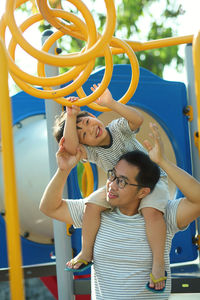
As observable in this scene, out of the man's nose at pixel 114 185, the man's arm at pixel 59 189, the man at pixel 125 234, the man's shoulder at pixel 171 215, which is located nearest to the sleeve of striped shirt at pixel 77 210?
the man's arm at pixel 59 189

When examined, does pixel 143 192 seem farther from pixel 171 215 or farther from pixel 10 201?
pixel 10 201

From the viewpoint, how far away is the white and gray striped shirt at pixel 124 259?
2.47m

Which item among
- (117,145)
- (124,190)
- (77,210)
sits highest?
(117,145)

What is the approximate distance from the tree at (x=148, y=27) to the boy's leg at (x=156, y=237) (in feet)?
29.4

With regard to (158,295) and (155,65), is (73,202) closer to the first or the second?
(158,295)

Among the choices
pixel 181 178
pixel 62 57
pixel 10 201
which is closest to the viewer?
pixel 10 201

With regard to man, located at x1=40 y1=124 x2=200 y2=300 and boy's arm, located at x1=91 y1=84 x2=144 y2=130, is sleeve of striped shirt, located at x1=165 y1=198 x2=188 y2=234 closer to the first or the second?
man, located at x1=40 y1=124 x2=200 y2=300

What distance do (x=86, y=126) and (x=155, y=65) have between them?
8980mm

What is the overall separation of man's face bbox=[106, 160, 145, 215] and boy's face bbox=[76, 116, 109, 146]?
198 mm

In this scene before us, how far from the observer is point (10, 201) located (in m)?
1.87

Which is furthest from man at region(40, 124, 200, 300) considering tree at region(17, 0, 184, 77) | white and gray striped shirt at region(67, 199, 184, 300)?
tree at region(17, 0, 184, 77)

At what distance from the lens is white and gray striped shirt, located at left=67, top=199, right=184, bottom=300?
8.11 feet

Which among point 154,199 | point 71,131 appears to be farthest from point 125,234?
point 71,131

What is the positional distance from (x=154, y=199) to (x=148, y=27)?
379 inches
